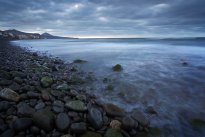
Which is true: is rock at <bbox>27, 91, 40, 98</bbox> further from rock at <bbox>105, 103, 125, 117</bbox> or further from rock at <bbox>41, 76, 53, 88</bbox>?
rock at <bbox>105, 103, 125, 117</bbox>

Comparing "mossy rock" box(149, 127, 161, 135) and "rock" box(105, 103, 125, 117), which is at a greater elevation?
"rock" box(105, 103, 125, 117)

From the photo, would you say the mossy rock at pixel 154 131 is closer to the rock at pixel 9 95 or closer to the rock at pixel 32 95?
Answer: the rock at pixel 32 95

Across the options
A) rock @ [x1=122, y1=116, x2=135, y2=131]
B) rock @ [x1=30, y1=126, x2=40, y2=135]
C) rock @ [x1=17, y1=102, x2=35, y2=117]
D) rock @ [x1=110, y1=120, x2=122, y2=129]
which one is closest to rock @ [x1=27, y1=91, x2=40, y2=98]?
rock @ [x1=17, y1=102, x2=35, y2=117]

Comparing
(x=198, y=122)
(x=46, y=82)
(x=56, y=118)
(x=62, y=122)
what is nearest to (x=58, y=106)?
(x=56, y=118)

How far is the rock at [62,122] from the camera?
13.9 feet

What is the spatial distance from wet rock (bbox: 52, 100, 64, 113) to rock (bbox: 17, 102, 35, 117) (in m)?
0.58

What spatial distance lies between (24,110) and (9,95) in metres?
0.92

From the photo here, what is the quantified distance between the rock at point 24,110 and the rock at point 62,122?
0.76m

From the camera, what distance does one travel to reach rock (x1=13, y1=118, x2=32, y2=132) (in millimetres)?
4043

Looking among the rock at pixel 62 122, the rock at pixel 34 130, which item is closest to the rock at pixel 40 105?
the rock at pixel 62 122

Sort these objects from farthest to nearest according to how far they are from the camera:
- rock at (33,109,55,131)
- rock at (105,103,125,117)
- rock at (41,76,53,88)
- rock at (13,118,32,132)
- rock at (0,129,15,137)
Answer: rock at (41,76,53,88)
rock at (105,103,125,117)
rock at (33,109,55,131)
rock at (13,118,32,132)
rock at (0,129,15,137)

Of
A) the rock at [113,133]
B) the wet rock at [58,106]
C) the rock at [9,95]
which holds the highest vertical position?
the rock at [9,95]

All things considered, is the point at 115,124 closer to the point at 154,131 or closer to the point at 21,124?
the point at 154,131

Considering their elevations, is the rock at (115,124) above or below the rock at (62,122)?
below
